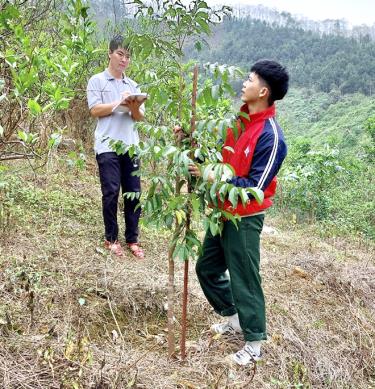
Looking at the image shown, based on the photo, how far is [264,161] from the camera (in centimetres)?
211

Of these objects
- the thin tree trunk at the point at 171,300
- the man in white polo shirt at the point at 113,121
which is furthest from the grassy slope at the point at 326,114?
the thin tree trunk at the point at 171,300

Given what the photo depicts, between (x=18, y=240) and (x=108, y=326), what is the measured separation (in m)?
1.15

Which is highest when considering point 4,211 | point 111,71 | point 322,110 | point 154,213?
point 111,71

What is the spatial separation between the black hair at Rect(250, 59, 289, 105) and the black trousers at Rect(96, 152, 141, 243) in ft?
4.42

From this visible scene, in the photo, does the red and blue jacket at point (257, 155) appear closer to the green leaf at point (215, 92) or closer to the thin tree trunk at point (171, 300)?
the green leaf at point (215, 92)

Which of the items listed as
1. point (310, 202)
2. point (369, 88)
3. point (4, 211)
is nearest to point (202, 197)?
point (4, 211)

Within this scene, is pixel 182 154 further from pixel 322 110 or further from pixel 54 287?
pixel 322 110

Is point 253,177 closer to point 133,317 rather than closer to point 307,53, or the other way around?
point 133,317

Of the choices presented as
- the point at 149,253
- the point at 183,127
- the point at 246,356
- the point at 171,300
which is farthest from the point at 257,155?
the point at 149,253

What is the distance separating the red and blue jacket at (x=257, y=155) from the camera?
6.89ft

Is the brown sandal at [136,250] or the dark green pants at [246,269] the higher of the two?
the dark green pants at [246,269]

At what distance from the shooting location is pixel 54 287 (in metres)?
2.68

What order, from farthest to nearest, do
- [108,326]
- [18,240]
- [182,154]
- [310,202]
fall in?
[310,202], [18,240], [108,326], [182,154]

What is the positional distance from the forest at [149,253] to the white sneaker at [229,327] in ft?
0.23
